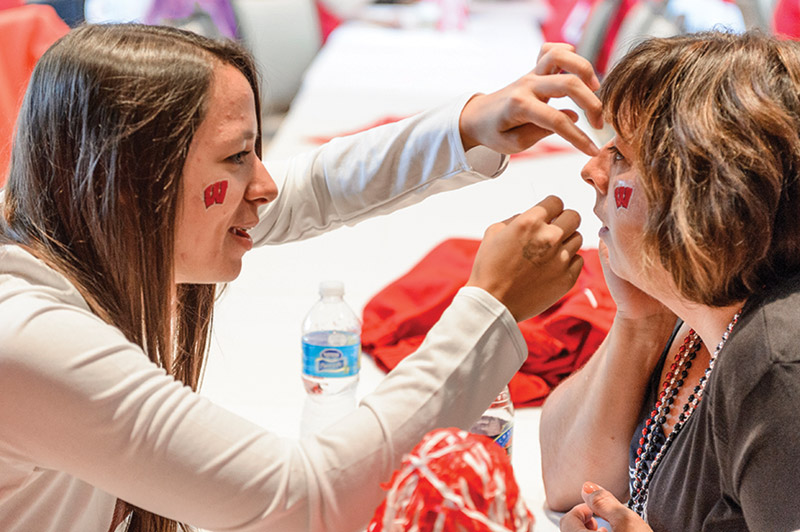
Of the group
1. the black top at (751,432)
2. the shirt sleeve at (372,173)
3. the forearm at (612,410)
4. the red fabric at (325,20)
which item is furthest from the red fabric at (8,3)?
the red fabric at (325,20)

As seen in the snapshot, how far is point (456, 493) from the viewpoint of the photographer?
54 cm

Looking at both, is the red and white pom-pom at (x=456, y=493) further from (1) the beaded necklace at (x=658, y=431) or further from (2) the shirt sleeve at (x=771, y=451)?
(1) the beaded necklace at (x=658, y=431)

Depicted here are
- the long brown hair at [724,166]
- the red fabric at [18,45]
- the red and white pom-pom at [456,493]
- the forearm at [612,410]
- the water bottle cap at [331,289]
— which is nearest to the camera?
the red and white pom-pom at [456,493]

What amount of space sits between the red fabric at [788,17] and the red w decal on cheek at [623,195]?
266cm

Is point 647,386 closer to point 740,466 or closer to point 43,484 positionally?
point 740,466

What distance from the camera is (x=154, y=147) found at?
888 millimetres

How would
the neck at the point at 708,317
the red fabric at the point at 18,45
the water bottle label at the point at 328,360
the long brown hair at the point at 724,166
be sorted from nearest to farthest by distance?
the long brown hair at the point at 724,166 → the neck at the point at 708,317 → the water bottle label at the point at 328,360 → the red fabric at the point at 18,45

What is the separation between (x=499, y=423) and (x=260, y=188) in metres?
0.53

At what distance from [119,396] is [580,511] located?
0.54 meters

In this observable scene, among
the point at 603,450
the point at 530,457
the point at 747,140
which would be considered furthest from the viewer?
the point at 530,457

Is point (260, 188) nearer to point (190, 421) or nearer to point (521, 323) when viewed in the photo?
point (190, 421)

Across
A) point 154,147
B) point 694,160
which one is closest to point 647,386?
point 694,160

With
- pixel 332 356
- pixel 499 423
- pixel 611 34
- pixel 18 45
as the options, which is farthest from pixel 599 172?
pixel 611 34

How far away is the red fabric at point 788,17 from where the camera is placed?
331 cm
